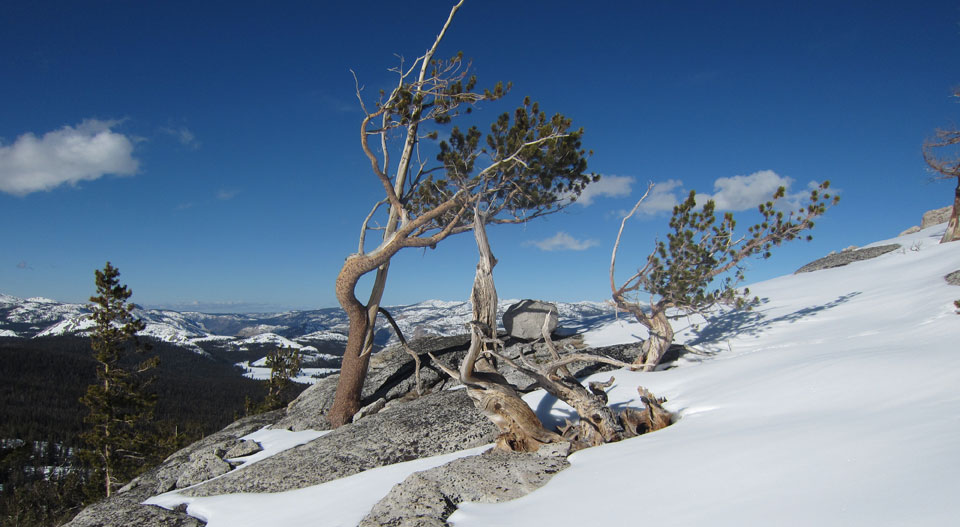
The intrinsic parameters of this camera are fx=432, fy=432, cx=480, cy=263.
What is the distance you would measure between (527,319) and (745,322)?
753cm

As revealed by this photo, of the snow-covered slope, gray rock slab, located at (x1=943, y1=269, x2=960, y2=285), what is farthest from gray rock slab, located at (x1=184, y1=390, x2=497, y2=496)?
gray rock slab, located at (x1=943, y1=269, x2=960, y2=285)

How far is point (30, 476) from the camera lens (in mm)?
85125

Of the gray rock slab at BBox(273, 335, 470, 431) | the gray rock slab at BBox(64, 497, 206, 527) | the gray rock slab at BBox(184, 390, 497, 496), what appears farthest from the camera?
the gray rock slab at BBox(273, 335, 470, 431)

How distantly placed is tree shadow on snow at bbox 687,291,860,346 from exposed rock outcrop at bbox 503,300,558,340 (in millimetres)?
5068

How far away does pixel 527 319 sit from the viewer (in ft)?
52.9

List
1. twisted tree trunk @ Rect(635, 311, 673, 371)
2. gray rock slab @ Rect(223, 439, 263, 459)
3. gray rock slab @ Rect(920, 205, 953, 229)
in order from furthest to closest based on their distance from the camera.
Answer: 1. gray rock slab @ Rect(920, 205, 953, 229)
2. twisted tree trunk @ Rect(635, 311, 673, 371)
3. gray rock slab @ Rect(223, 439, 263, 459)

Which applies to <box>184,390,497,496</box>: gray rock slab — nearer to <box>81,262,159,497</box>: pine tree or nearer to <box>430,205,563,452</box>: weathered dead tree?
<box>430,205,563,452</box>: weathered dead tree

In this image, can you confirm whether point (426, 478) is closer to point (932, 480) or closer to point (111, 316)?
point (932, 480)

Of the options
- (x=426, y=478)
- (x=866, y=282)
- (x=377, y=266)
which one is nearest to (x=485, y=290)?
(x=426, y=478)

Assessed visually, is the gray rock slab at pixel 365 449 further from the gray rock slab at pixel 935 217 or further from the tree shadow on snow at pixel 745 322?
the gray rock slab at pixel 935 217

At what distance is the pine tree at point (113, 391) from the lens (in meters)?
23.7

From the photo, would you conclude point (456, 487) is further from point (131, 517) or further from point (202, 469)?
point (202, 469)

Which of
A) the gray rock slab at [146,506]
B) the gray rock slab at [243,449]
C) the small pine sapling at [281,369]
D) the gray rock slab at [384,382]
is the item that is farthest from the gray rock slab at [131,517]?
the small pine sapling at [281,369]

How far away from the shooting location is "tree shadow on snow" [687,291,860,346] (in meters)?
13.9
